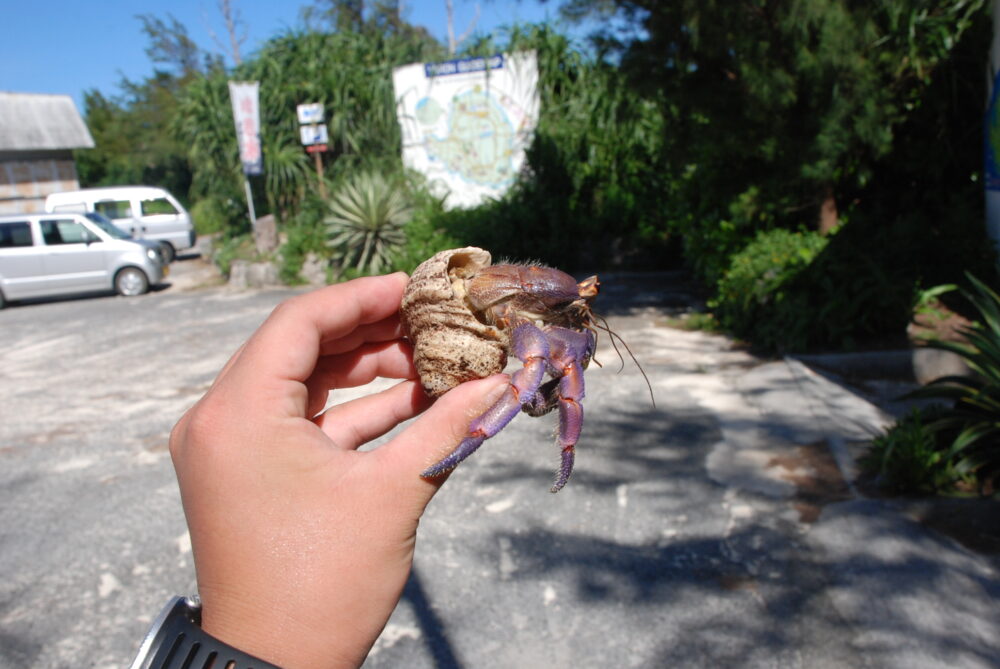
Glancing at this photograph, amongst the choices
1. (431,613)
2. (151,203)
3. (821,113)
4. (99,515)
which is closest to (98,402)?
(99,515)

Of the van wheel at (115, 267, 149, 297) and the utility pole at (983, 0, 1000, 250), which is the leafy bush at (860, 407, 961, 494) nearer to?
the utility pole at (983, 0, 1000, 250)

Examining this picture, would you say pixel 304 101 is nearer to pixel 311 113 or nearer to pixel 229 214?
pixel 311 113

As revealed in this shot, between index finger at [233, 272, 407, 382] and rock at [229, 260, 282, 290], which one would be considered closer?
index finger at [233, 272, 407, 382]

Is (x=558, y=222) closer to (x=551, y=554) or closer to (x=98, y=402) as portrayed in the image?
(x=98, y=402)

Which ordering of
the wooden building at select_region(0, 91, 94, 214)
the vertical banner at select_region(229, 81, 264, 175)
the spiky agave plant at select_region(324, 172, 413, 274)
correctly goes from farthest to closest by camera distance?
the wooden building at select_region(0, 91, 94, 214)
the vertical banner at select_region(229, 81, 264, 175)
the spiky agave plant at select_region(324, 172, 413, 274)

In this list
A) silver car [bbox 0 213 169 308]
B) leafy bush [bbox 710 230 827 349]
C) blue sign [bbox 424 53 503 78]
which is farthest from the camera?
silver car [bbox 0 213 169 308]

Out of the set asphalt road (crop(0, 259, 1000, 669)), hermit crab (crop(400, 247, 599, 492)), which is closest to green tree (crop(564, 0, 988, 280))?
asphalt road (crop(0, 259, 1000, 669))

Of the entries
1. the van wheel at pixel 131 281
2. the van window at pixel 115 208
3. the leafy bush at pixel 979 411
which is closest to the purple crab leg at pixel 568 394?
the leafy bush at pixel 979 411

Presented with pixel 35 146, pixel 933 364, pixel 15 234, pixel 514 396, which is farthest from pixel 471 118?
pixel 35 146

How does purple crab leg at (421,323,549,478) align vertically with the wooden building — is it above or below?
below
